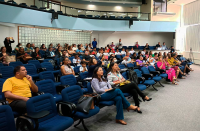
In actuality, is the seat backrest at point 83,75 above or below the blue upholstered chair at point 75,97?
above

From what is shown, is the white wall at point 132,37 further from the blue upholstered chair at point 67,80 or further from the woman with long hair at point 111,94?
the woman with long hair at point 111,94

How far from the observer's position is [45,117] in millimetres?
2623

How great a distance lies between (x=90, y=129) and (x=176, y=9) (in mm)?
16005

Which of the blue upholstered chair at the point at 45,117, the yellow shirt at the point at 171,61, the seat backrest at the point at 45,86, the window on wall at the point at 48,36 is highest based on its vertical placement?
the window on wall at the point at 48,36

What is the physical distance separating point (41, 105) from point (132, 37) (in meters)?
15.5

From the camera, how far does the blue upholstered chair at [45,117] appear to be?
7.74 ft

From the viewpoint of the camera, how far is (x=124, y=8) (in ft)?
59.7

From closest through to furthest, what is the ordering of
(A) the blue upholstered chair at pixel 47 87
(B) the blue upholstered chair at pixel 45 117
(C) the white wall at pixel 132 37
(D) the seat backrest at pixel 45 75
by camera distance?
(B) the blue upholstered chair at pixel 45 117
(A) the blue upholstered chair at pixel 47 87
(D) the seat backrest at pixel 45 75
(C) the white wall at pixel 132 37

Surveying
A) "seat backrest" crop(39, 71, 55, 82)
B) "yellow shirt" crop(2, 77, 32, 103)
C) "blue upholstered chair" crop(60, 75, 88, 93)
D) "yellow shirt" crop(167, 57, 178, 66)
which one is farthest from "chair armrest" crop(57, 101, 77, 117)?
"yellow shirt" crop(167, 57, 178, 66)

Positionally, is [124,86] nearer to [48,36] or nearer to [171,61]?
[171,61]

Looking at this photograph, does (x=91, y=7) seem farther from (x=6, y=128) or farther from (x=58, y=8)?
(x=6, y=128)

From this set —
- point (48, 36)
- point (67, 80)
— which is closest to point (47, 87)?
point (67, 80)

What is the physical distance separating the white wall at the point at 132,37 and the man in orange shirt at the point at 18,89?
42.3ft

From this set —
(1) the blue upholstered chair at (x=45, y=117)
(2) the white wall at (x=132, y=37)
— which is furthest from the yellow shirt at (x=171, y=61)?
(2) the white wall at (x=132, y=37)
